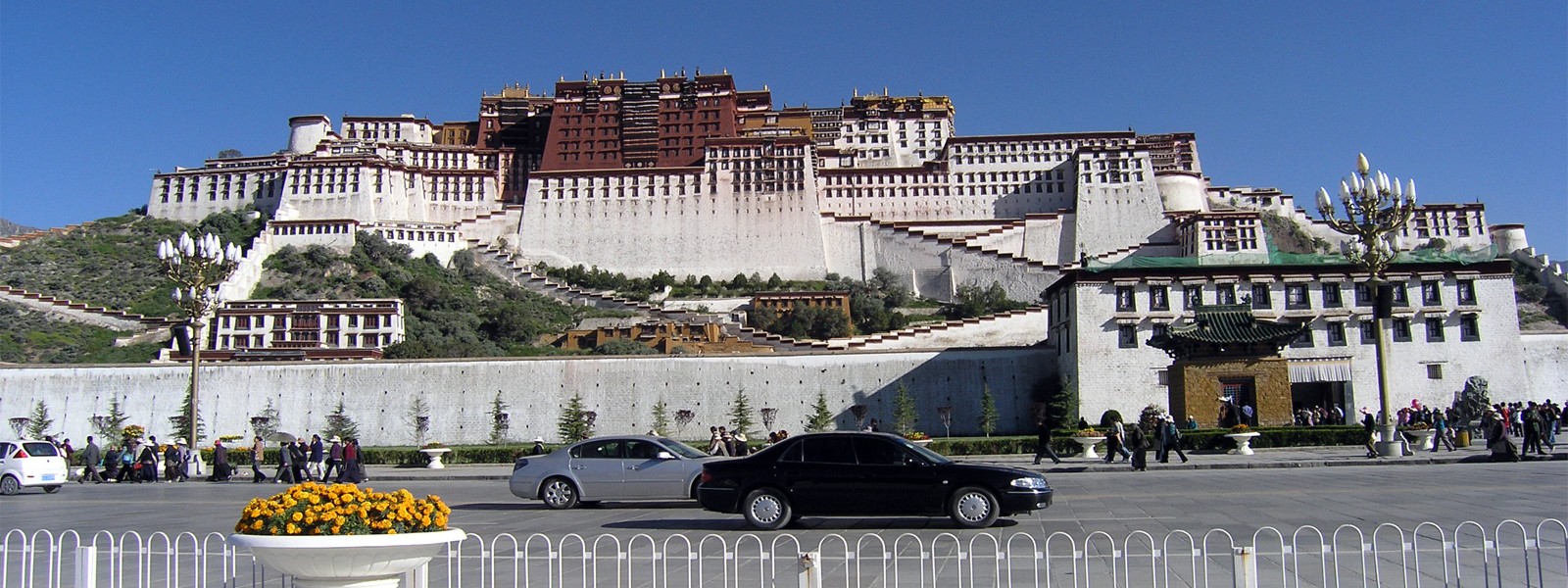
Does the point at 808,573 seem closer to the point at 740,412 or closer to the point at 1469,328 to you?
the point at 740,412

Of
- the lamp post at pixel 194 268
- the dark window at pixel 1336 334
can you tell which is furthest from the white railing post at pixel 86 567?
the dark window at pixel 1336 334

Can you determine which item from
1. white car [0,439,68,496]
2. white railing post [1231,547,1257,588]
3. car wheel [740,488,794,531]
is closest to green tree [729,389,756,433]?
white car [0,439,68,496]

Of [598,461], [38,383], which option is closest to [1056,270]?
[38,383]

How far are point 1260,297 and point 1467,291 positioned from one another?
6937mm

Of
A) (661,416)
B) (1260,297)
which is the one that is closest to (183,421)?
(661,416)

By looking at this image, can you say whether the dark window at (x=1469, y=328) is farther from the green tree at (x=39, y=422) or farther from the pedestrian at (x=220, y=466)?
the green tree at (x=39, y=422)

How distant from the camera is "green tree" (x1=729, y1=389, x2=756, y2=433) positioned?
44275 millimetres

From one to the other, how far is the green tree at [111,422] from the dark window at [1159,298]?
38.8 meters

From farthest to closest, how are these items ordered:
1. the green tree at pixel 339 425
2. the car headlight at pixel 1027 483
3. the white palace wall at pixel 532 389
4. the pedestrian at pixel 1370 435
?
1. the white palace wall at pixel 532 389
2. the green tree at pixel 339 425
3. the pedestrian at pixel 1370 435
4. the car headlight at pixel 1027 483

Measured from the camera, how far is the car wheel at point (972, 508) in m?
13.9

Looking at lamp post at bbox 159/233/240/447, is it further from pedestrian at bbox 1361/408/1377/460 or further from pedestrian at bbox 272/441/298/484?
pedestrian at bbox 1361/408/1377/460

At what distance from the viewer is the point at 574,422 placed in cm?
4281

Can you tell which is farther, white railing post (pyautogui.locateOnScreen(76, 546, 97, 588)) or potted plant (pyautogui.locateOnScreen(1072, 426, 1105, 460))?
potted plant (pyautogui.locateOnScreen(1072, 426, 1105, 460))

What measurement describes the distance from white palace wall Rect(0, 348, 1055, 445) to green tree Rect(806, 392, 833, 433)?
27 cm
